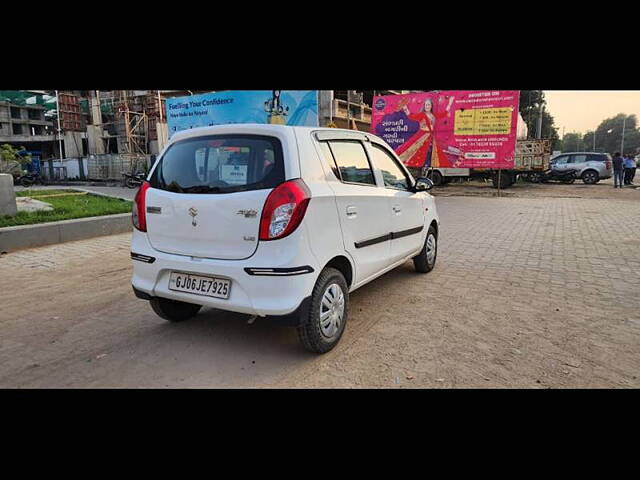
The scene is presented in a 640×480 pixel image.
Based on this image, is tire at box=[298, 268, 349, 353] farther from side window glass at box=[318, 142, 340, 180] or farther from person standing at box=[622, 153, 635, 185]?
person standing at box=[622, 153, 635, 185]

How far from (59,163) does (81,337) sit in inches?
1247

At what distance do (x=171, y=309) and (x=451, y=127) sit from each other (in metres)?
15.2

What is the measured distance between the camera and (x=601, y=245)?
24.1 ft

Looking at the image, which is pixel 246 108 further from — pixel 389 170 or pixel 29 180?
pixel 29 180

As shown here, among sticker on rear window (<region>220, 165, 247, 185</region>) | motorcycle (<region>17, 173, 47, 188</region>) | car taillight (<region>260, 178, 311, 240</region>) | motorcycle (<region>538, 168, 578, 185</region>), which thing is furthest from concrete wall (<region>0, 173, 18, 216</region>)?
motorcycle (<region>538, 168, 578, 185</region>)

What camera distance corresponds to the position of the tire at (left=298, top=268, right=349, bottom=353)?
3.11 m

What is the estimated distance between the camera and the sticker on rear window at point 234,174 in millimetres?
3080

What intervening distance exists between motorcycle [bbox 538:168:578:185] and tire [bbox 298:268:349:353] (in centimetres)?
2189

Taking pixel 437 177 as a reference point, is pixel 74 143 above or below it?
above

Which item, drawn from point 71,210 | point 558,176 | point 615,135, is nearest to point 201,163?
point 71,210

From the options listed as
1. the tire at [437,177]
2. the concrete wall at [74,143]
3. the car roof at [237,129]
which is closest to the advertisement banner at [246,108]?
the tire at [437,177]

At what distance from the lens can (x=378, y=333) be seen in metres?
3.72

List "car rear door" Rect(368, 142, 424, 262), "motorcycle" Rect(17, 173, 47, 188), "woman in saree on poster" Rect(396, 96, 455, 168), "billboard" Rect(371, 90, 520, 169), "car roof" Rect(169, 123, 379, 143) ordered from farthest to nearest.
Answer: "motorcycle" Rect(17, 173, 47, 188), "woman in saree on poster" Rect(396, 96, 455, 168), "billboard" Rect(371, 90, 520, 169), "car rear door" Rect(368, 142, 424, 262), "car roof" Rect(169, 123, 379, 143)
